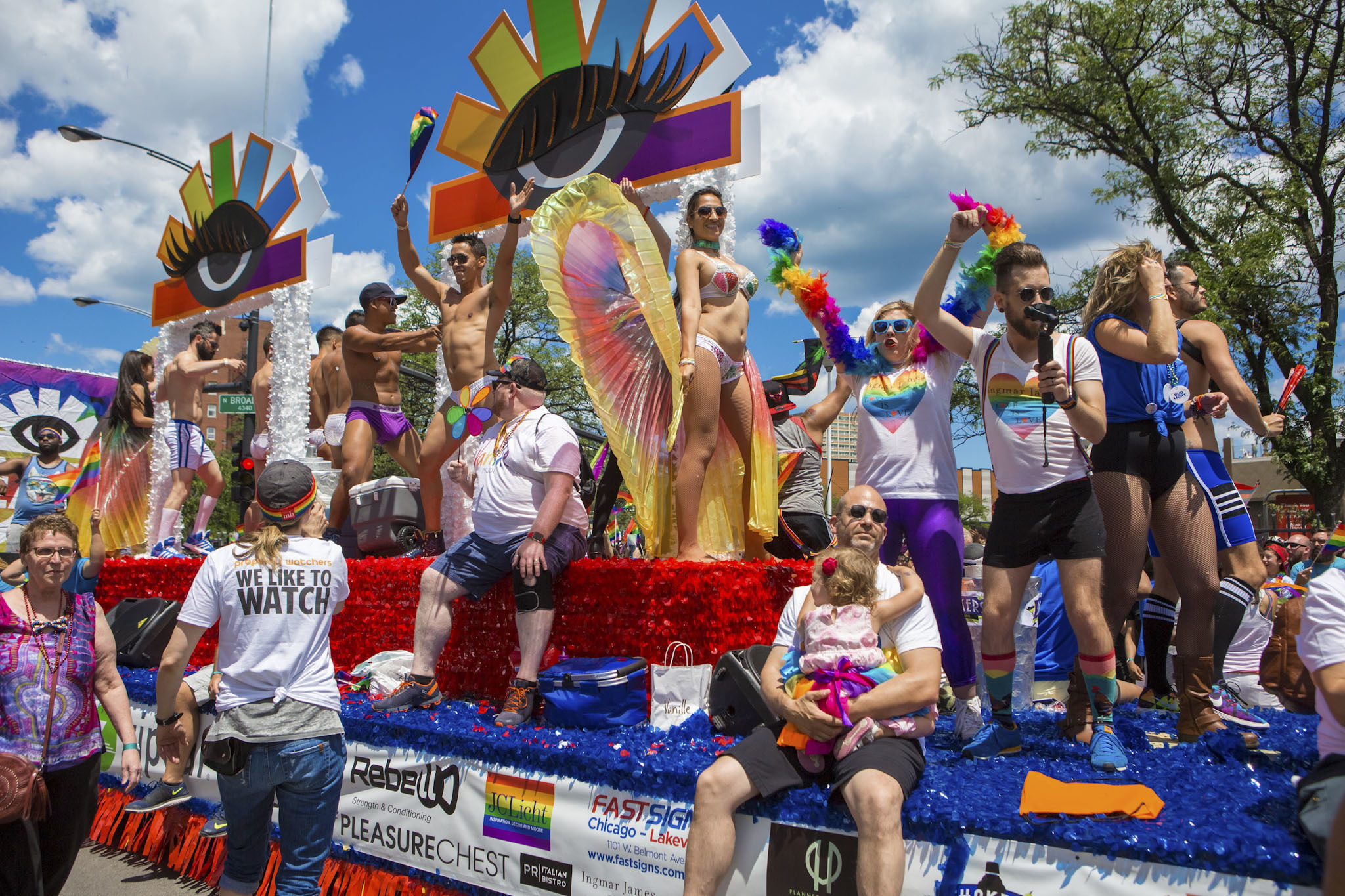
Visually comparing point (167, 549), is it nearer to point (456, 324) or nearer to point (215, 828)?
point (456, 324)

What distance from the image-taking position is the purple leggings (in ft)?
10.2

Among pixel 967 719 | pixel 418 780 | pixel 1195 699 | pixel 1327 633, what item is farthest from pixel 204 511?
pixel 1327 633

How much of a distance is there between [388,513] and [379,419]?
0.81 metres

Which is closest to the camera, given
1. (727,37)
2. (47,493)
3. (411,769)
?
(411,769)

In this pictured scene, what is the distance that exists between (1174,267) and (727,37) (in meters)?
3.56

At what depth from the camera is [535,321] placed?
987 inches

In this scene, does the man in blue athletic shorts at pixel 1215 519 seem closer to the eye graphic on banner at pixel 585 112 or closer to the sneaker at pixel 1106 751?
the sneaker at pixel 1106 751

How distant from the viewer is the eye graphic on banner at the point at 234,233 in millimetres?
9195

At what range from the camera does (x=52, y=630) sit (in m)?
2.75

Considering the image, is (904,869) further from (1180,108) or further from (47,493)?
(1180,108)

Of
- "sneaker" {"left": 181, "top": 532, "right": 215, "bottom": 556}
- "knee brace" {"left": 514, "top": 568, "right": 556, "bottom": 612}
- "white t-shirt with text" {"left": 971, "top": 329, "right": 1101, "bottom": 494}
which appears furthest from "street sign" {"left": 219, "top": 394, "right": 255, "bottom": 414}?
"white t-shirt with text" {"left": 971, "top": 329, "right": 1101, "bottom": 494}

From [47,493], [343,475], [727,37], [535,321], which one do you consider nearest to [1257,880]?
[727,37]

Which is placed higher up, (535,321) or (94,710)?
(535,321)

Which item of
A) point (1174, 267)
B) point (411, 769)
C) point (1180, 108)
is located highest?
point (1180, 108)
